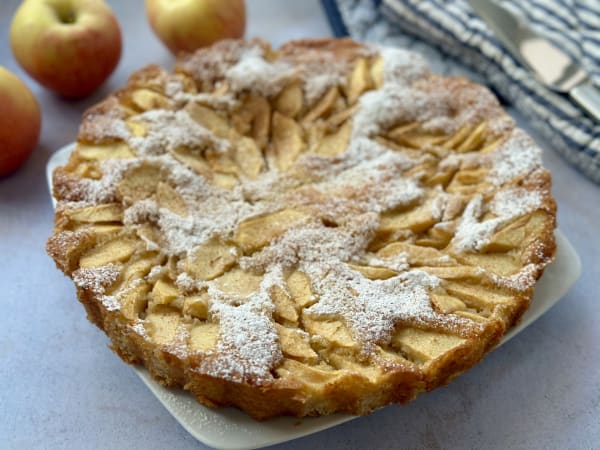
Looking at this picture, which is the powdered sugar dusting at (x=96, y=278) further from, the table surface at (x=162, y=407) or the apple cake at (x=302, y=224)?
the table surface at (x=162, y=407)

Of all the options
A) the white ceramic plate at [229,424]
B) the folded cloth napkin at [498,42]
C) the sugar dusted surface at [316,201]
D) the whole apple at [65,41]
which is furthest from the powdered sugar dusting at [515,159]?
the whole apple at [65,41]

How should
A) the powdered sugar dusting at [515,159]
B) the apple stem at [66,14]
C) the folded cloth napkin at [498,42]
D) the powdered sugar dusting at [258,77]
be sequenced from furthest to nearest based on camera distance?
the apple stem at [66,14]
the folded cloth napkin at [498,42]
the powdered sugar dusting at [258,77]
the powdered sugar dusting at [515,159]

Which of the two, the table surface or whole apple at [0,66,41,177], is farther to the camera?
whole apple at [0,66,41,177]

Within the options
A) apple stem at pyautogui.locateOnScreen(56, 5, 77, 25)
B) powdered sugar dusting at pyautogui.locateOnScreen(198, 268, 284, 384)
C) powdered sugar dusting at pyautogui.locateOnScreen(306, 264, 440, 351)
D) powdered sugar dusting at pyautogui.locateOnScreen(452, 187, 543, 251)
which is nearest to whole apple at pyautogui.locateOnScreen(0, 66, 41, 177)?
apple stem at pyautogui.locateOnScreen(56, 5, 77, 25)

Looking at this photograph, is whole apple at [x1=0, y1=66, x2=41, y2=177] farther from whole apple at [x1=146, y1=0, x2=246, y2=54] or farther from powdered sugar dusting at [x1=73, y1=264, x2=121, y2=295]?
powdered sugar dusting at [x1=73, y1=264, x2=121, y2=295]

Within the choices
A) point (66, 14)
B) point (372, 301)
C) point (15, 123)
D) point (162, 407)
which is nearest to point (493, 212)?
point (372, 301)

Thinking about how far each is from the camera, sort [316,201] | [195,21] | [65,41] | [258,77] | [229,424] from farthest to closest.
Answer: [195,21] → [65,41] → [258,77] → [316,201] → [229,424]

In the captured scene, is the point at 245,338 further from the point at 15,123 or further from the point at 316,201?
the point at 15,123
